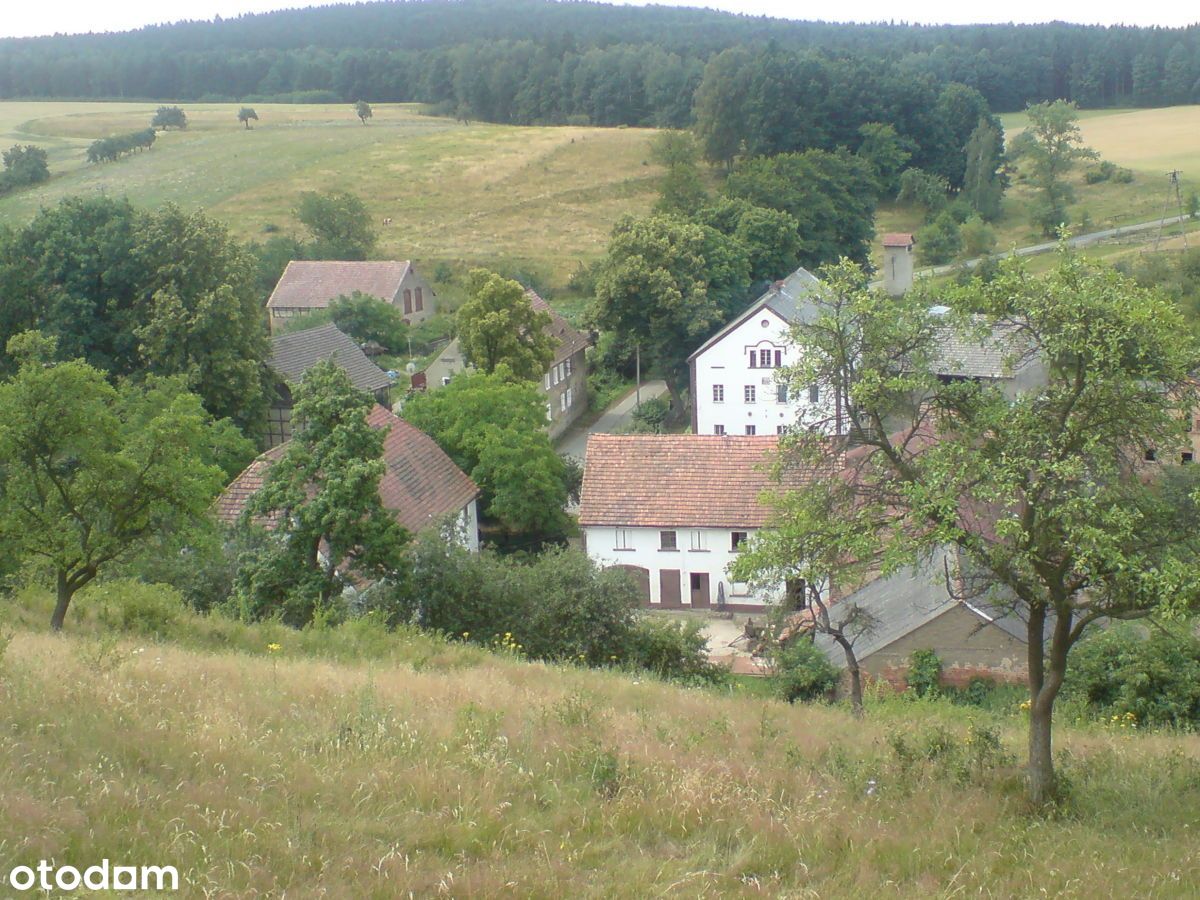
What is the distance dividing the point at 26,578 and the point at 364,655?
8238 mm

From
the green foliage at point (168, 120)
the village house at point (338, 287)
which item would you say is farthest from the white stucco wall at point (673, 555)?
the green foliage at point (168, 120)

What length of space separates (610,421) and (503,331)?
31.3 feet

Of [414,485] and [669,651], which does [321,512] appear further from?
[414,485]

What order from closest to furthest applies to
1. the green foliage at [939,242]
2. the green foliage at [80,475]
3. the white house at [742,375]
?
the green foliage at [80,475] → the white house at [742,375] → the green foliage at [939,242]

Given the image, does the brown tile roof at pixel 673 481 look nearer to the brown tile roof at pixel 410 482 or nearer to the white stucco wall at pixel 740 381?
the brown tile roof at pixel 410 482

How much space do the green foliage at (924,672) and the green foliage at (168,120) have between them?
105 meters

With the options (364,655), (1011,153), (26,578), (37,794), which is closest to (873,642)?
(364,655)

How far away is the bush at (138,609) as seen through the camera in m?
18.2

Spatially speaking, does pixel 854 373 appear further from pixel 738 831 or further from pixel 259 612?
pixel 259 612

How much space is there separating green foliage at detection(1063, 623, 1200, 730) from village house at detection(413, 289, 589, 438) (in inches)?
1153

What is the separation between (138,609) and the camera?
1866 cm

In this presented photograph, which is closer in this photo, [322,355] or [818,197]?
[322,355]

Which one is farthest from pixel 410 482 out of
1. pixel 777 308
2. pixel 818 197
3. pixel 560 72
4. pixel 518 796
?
pixel 560 72

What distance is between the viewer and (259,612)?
21422 millimetres
